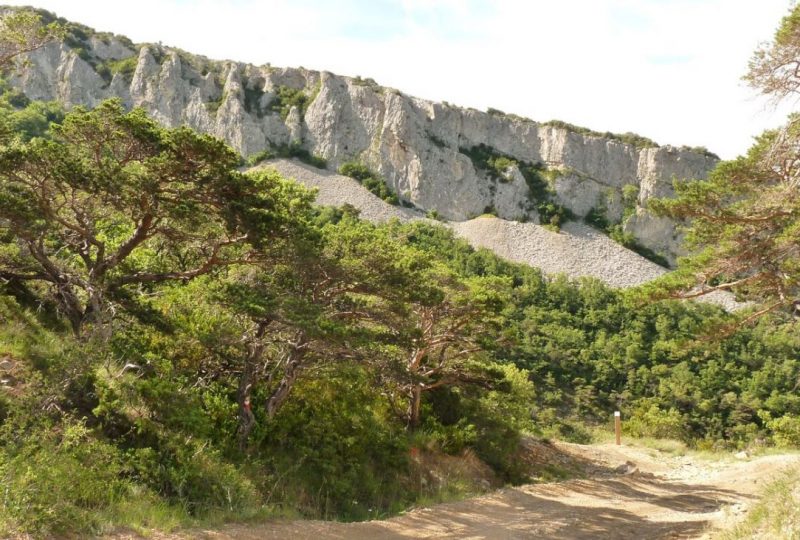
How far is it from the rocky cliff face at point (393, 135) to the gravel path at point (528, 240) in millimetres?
3501

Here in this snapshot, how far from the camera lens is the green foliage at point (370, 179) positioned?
70.3 m

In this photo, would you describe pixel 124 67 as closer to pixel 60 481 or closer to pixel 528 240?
pixel 528 240

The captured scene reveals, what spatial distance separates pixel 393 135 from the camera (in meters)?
73.9

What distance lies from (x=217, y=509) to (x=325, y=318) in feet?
10.2

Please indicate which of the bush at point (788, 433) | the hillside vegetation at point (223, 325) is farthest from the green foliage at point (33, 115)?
the bush at point (788, 433)

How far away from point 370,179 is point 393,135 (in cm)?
717

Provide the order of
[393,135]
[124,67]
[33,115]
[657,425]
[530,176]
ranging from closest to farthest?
[657,425], [33,115], [124,67], [393,135], [530,176]

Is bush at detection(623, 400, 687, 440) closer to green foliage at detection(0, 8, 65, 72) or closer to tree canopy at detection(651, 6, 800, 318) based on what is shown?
tree canopy at detection(651, 6, 800, 318)

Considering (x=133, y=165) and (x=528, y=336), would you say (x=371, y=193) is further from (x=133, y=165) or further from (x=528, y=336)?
(x=133, y=165)

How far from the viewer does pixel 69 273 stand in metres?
10.6

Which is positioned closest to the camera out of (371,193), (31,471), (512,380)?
(31,471)

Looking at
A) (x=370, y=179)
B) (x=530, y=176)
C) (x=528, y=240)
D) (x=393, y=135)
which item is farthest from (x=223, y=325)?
(x=530, y=176)

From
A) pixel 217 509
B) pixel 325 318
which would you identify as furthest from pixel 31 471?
pixel 325 318

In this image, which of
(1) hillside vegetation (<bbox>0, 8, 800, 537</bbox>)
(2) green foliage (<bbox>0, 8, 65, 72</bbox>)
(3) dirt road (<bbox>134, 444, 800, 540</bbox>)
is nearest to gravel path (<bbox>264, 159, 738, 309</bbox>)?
(3) dirt road (<bbox>134, 444, 800, 540</bbox>)
